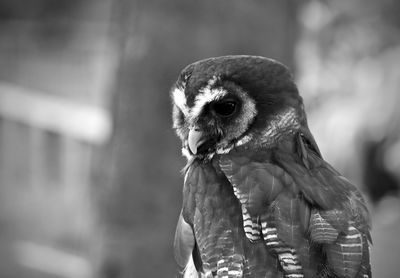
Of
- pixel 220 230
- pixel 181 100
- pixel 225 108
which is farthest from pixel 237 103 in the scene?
pixel 220 230

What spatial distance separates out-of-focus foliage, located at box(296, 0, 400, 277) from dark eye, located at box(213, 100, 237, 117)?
13.5 feet

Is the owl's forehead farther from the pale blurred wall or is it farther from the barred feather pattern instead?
the pale blurred wall

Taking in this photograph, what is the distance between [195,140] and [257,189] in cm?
46

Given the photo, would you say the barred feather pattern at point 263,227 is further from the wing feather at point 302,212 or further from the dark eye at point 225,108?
the dark eye at point 225,108

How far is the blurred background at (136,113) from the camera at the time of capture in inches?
204

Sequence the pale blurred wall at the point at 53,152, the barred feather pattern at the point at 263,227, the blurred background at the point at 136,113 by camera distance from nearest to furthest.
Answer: the barred feather pattern at the point at 263,227 < the blurred background at the point at 136,113 < the pale blurred wall at the point at 53,152

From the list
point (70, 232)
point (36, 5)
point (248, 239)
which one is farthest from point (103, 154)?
point (36, 5)

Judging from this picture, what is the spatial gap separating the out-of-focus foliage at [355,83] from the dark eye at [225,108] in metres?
4.10

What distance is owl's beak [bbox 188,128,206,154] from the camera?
3.41 meters

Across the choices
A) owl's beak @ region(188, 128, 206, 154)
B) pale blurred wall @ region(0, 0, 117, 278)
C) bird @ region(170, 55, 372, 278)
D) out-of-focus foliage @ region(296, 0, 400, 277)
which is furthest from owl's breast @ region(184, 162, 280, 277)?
out-of-focus foliage @ region(296, 0, 400, 277)

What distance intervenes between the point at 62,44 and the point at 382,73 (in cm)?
870

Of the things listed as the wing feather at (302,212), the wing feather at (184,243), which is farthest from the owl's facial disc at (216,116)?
the wing feather at (184,243)

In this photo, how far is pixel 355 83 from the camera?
8172 millimetres

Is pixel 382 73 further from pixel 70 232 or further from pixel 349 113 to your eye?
pixel 70 232
